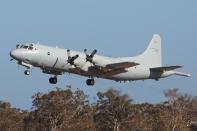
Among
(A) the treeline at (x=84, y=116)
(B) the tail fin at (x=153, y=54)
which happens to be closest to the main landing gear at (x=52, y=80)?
(B) the tail fin at (x=153, y=54)

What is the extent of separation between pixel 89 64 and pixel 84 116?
144ft

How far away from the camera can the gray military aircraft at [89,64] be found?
291 ft

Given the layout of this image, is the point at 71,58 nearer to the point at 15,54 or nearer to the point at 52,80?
the point at 52,80

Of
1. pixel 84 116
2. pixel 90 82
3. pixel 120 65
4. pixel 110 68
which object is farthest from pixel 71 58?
pixel 84 116

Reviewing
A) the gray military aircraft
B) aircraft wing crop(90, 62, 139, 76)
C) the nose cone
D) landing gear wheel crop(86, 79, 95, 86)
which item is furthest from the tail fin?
the nose cone

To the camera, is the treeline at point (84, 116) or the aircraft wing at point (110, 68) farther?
the treeline at point (84, 116)

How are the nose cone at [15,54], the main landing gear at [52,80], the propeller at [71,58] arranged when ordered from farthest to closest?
1. the main landing gear at [52,80]
2. the propeller at [71,58]
3. the nose cone at [15,54]

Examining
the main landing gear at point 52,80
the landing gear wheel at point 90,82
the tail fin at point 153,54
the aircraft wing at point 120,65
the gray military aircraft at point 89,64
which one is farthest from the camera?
the tail fin at point 153,54

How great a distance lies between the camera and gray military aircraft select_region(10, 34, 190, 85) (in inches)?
3492

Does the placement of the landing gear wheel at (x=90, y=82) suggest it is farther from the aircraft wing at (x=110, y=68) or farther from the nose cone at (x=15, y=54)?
the nose cone at (x=15, y=54)

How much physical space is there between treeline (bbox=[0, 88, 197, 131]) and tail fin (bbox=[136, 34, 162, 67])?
31.0 m

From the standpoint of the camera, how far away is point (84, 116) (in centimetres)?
13638

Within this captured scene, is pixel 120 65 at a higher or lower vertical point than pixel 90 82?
higher

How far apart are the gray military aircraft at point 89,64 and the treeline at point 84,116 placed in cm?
3372
